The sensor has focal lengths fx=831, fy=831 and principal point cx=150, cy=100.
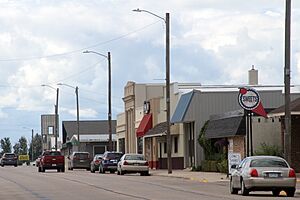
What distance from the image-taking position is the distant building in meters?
109

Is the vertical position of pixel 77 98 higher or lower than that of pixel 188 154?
higher

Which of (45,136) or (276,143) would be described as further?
(45,136)

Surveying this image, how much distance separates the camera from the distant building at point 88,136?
10862cm

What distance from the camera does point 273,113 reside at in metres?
43.5

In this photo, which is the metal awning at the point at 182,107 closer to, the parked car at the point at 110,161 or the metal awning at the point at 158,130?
the metal awning at the point at 158,130

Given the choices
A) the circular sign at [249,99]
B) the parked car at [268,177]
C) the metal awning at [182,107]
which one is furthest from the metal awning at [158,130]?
the parked car at [268,177]

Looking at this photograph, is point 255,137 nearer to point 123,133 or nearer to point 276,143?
point 276,143

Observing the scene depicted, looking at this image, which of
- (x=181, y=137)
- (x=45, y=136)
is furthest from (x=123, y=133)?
(x=45, y=136)

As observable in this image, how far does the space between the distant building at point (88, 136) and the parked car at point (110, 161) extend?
3928 centimetres

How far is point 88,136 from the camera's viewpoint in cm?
11056

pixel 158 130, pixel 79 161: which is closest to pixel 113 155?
pixel 158 130

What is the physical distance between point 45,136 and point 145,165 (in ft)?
360

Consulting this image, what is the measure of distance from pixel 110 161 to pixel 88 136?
50.9 m

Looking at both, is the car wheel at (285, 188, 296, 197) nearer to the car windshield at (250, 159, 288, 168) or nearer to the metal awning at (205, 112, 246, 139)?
the car windshield at (250, 159, 288, 168)
